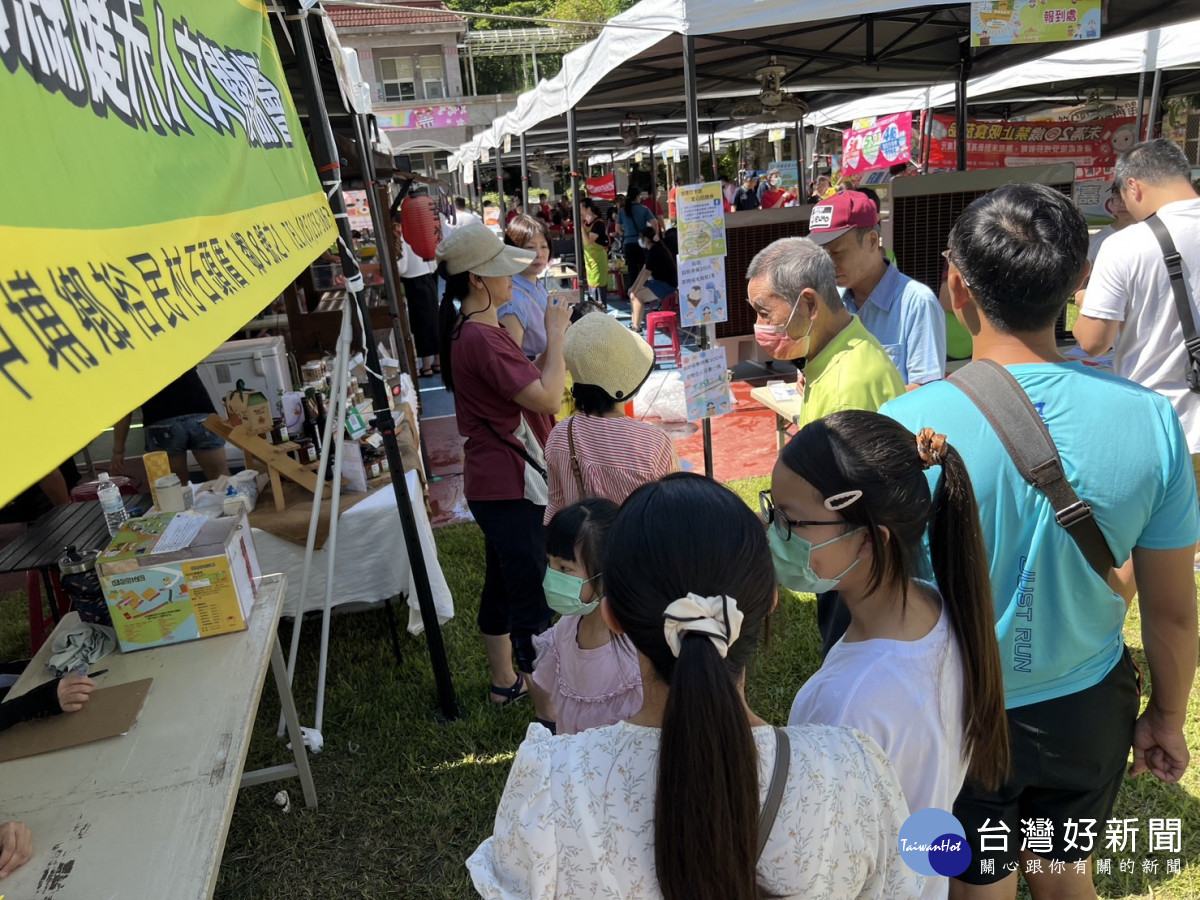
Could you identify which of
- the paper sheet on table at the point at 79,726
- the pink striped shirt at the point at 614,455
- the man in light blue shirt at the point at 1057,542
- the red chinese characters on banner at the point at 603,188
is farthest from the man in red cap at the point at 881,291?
the red chinese characters on banner at the point at 603,188

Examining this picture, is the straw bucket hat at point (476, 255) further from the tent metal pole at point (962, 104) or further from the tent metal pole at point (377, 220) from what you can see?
the tent metal pole at point (962, 104)

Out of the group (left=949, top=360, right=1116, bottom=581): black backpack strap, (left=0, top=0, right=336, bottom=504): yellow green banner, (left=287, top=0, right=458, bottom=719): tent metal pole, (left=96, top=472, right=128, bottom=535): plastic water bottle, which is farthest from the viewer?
(left=96, top=472, right=128, bottom=535): plastic water bottle

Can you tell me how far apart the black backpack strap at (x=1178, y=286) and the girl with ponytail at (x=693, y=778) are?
9.72 ft

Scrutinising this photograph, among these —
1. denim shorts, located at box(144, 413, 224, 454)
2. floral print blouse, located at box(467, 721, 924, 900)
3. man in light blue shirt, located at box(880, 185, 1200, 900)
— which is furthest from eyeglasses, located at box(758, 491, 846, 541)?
denim shorts, located at box(144, 413, 224, 454)

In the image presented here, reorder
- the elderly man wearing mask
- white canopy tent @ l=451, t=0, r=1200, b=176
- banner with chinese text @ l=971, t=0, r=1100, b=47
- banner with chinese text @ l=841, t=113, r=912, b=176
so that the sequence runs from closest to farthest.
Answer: the elderly man wearing mask < white canopy tent @ l=451, t=0, r=1200, b=176 < banner with chinese text @ l=971, t=0, r=1100, b=47 < banner with chinese text @ l=841, t=113, r=912, b=176

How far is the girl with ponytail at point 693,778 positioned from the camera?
0.98m

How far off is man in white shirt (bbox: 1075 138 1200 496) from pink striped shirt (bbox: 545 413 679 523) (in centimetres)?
210

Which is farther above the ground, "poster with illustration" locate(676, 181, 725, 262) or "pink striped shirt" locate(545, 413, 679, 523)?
"poster with illustration" locate(676, 181, 725, 262)

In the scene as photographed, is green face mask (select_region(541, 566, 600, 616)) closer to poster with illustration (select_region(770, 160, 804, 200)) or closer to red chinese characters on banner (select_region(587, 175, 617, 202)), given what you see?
poster with illustration (select_region(770, 160, 804, 200))

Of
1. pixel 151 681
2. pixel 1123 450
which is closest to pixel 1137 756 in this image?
pixel 1123 450

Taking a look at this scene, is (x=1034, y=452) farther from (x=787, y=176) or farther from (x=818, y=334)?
(x=787, y=176)

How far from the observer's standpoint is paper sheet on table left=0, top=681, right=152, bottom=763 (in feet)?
6.27

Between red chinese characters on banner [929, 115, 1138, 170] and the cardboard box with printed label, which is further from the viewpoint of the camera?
red chinese characters on banner [929, 115, 1138, 170]

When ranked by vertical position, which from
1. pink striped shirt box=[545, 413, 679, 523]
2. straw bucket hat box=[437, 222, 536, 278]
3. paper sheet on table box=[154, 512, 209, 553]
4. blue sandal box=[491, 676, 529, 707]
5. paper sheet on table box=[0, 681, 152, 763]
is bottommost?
blue sandal box=[491, 676, 529, 707]
